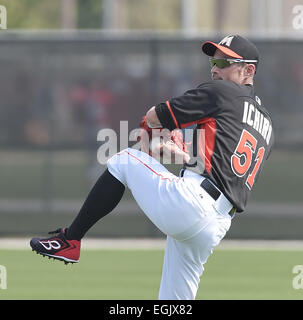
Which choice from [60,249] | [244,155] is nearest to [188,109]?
[244,155]

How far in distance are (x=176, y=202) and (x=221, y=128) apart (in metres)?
0.57

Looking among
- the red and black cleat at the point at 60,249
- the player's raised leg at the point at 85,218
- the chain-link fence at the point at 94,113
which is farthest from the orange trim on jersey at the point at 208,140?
the chain-link fence at the point at 94,113

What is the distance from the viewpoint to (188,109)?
5672 millimetres

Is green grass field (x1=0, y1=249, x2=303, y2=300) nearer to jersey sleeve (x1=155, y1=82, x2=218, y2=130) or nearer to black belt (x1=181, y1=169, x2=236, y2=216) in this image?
black belt (x1=181, y1=169, x2=236, y2=216)

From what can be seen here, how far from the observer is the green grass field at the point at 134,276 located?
26.7 feet

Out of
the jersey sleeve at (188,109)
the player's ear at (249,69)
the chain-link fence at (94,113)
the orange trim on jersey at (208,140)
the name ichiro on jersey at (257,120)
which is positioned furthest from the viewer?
the chain-link fence at (94,113)

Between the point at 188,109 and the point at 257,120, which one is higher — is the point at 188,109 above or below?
above

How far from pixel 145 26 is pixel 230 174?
5000 centimetres

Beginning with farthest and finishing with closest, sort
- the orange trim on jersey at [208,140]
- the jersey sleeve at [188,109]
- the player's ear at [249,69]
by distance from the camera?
the player's ear at [249,69], the orange trim on jersey at [208,140], the jersey sleeve at [188,109]

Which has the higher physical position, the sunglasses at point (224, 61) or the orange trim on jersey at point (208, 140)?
the sunglasses at point (224, 61)

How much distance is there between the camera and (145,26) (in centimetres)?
5516

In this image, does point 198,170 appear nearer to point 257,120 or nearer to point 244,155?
point 244,155

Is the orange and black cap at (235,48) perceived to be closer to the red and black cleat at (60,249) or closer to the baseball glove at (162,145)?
the baseball glove at (162,145)

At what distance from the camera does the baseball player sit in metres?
5.70
